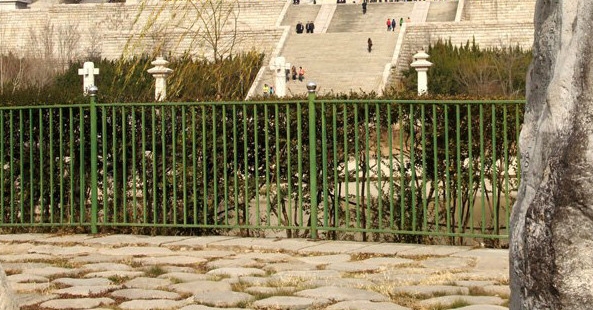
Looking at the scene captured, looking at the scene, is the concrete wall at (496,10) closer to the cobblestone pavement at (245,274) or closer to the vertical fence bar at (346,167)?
the vertical fence bar at (346,167)

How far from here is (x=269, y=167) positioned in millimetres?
9820

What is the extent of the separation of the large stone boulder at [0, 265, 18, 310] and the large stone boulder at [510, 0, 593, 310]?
163 cm

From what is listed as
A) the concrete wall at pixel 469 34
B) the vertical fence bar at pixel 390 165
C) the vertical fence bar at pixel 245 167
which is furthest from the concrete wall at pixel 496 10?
the vertical fence bar at pixel 390 165

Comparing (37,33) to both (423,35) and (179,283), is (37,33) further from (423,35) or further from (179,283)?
(179,283)

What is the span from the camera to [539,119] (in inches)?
133

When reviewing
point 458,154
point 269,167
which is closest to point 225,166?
point 269,167

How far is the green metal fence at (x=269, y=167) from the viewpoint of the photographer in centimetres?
925

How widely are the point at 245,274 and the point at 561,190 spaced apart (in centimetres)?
481

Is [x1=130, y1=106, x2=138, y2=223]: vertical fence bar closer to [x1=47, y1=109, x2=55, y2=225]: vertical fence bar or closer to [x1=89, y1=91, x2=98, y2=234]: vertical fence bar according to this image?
[x1=89, y1=91, x2=98, y2=234]: vertical fence bar

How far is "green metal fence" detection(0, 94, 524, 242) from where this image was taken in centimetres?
925

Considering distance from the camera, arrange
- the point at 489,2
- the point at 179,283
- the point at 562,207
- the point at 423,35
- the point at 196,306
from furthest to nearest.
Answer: the point at 489,2, the point at 423,35, the point at 179,283, the point at 196,306, the point at 562,207

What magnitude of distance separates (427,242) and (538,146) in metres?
6.32

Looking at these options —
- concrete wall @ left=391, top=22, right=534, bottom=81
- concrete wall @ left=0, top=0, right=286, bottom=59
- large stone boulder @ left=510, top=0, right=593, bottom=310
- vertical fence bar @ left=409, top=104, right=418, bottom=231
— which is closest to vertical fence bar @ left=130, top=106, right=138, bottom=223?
vertical fence bar @ left=409, top=104, right=418, bottom=231

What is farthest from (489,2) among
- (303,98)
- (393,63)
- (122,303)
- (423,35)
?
(122,303)
